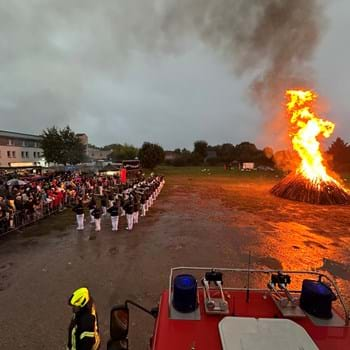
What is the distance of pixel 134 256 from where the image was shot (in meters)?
9.67

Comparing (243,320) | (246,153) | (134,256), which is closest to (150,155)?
(246,153)

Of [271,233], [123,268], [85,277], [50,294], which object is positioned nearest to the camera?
[50,294]

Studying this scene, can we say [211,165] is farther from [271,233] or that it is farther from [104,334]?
[104,334]

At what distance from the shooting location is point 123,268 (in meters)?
8.59

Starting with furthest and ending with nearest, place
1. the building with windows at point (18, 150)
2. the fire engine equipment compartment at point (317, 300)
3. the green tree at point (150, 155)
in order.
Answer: the green tree at point (150, 155) < the building with windows at point (18, 150) < the fire engine equipment compartment at point (317, 300)

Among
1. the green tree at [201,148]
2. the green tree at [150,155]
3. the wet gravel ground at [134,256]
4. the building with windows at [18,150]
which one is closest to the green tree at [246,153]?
the green tree at [201,148]

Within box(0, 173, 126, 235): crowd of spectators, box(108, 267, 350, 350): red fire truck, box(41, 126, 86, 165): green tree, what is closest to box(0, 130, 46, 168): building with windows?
box(41, 126, 86, 165): green tree

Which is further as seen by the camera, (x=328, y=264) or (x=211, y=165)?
(x=211, y=165)

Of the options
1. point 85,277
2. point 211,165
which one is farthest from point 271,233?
point 211,165

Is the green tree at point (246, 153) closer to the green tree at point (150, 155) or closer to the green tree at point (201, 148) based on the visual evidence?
the green tree at point (201, 148)

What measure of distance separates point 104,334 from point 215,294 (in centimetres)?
331

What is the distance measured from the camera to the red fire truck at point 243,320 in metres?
2.64

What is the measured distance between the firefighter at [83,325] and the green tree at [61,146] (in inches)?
1982

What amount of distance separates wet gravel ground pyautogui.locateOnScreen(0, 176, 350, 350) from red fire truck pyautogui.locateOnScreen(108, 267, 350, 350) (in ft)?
8.55
